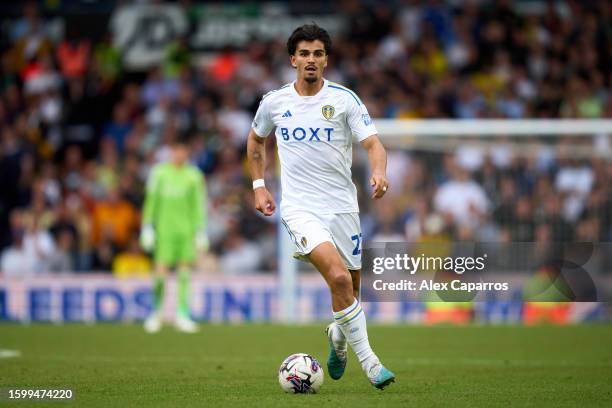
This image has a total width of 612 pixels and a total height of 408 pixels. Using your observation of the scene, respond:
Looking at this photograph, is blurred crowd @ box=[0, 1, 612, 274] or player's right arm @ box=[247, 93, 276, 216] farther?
blurred crowd @ box=[0, 1, 612, 274]

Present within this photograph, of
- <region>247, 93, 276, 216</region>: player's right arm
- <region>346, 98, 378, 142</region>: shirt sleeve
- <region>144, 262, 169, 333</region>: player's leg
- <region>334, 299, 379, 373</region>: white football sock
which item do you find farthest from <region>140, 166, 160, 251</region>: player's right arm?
<region>334, 299, 379, 373</region>: white football sock

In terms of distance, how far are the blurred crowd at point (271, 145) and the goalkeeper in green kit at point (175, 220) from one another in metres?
2.46

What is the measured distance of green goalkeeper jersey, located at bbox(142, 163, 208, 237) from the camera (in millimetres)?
16422

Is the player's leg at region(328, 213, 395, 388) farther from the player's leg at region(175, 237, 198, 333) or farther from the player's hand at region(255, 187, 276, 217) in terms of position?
the player's leg at region(175, 237, 198, 333)

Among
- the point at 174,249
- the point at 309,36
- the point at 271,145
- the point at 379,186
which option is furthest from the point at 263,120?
the point at 271,145

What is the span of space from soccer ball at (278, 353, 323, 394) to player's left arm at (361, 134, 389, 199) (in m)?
1.33

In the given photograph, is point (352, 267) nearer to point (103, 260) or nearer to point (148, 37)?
point (103, 260)

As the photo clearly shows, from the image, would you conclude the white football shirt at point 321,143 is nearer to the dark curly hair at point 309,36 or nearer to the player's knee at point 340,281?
the dark curly hair at point 309,36

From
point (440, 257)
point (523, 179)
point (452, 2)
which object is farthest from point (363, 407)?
point (452, 2)

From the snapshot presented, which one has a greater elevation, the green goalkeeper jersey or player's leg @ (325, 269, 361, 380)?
the green goalkeeper jersey

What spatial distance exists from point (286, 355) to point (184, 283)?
4605 millimetres

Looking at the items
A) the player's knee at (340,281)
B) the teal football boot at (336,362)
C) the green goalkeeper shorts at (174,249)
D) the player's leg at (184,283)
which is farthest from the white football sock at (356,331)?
the green goalkeeper shorts at (174,249)

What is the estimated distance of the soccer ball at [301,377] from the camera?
27.8ft

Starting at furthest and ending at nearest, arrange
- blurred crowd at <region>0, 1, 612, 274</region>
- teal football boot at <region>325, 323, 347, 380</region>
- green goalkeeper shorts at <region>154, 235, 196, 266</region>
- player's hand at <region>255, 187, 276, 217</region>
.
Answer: blurred crowd at <region>0, 1, 612, 274</region>
green goalkeeper shorts at <region>154, 235, 196, 266</region>
teal football boot at <region>325, 323, 347, 380</region>
player's hand at <region>255, 187, 276, 217</region>
